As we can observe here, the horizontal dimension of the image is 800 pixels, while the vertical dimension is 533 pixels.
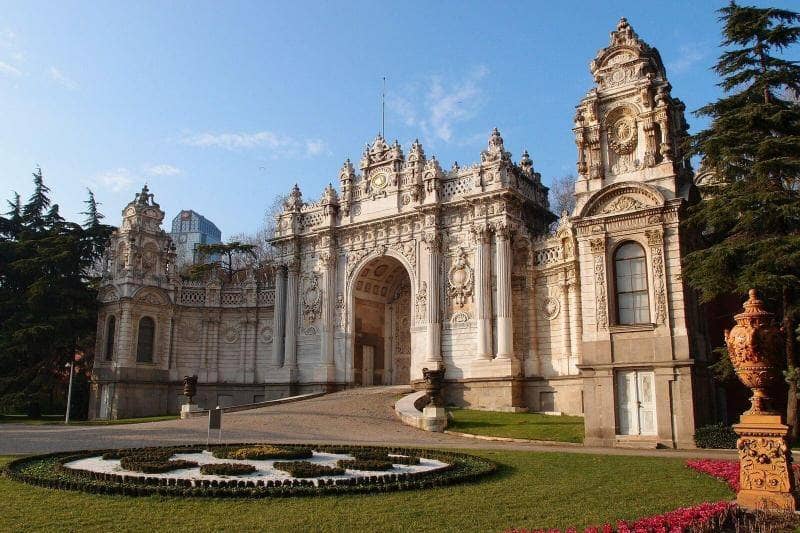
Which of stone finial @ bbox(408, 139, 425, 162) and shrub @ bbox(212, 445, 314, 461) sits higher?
stone finial @ bbox(408, 139, 425, 162)

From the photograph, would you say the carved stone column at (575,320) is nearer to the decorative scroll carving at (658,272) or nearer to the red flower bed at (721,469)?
the decorative scroll carving at (658,272)

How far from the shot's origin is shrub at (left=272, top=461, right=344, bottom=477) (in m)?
12.5

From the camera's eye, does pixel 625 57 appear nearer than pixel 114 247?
Yes

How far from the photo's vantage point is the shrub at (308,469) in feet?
41.0

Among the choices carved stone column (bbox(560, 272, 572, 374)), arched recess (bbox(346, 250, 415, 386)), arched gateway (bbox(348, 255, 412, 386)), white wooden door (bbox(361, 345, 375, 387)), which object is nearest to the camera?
carved stone column (bbox(560, 272, 572, 374))

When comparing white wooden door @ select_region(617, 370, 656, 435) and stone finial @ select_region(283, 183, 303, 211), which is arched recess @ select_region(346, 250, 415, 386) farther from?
white wooden door @ select_region(617, 370, 656, 435)

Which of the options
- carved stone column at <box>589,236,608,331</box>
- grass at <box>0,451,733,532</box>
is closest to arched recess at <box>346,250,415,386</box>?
carved stone column at <box>589,236,608,331</box>

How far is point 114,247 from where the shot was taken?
131 ft

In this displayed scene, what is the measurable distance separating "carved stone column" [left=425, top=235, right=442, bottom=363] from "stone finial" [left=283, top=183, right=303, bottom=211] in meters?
9.49

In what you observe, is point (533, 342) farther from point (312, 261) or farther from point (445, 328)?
point (312, 261)

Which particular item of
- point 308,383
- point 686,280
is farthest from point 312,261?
point 686,280

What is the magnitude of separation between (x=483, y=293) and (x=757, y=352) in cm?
2276

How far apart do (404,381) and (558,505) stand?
30.1 meters

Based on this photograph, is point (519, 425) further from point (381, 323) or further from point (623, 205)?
point (381, 323)
